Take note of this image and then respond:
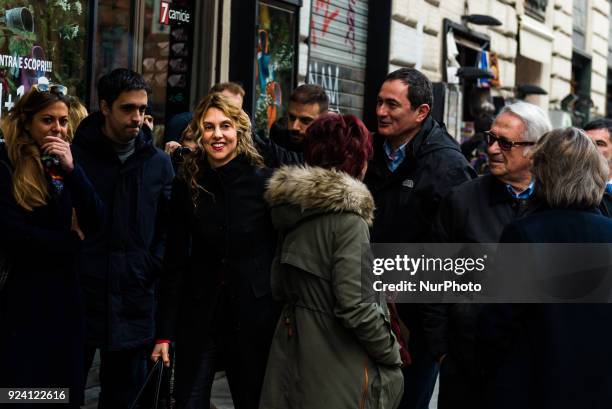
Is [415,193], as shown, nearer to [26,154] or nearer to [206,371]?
[206,371]

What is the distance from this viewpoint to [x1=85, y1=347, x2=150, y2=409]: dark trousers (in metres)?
4.79

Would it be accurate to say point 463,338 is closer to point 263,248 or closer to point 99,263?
point 263,248

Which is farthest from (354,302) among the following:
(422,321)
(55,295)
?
(55,295)

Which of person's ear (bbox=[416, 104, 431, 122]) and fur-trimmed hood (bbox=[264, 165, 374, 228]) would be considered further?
person's ear (bbox=[416, 104, 431, 122])

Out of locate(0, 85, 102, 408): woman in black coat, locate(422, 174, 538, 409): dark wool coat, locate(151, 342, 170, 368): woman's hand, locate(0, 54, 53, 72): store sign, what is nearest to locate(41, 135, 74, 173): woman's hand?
A: locate(0, 85, 102, 408): woman in black coat

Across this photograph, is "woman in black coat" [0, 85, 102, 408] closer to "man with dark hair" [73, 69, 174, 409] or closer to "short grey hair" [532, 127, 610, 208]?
"man with dark hair" [73, 69, 174, 409]

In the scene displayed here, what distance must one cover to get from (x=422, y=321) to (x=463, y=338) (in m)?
0.51

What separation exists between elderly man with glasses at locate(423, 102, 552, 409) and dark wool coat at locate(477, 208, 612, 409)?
1.65ft

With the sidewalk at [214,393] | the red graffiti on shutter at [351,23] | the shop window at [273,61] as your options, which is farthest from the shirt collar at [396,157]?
the red graffiti on shutter at [351,23]

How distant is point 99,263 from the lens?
4660mm

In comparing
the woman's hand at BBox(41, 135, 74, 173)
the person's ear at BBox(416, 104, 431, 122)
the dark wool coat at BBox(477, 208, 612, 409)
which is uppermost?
the person's ear at BBox(416, 104, 431, 122)

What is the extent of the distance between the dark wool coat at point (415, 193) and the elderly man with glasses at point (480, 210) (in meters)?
0.29

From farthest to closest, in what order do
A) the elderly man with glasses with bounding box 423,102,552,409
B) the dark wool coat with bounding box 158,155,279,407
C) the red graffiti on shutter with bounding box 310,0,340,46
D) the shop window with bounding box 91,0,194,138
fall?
the red graffiti on shutter with bounding box 310,0,340,46 → the shop window with bounding box 91,0,194,138 → the dark wool coat with bounding box 158,155,279,407 → the elderly man with glasses with bounding box 423,102,552,409

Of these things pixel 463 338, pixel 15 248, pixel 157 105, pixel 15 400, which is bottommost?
pixel 15 400
